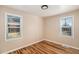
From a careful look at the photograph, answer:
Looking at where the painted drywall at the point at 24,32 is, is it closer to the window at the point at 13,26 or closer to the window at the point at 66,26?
the window at the point at 13,26

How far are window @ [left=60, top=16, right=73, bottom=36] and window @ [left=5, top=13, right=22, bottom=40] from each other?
75.4 inches

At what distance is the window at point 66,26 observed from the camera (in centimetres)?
291

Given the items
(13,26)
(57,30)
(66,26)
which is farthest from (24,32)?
(66,26)

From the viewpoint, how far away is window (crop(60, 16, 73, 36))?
9.54 feet

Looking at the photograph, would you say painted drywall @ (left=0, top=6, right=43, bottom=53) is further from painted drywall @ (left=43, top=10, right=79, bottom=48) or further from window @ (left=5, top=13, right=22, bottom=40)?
painted drywall @ (left=43, top=10, right=79, bottom=48)

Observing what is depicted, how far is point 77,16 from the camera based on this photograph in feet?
8.63

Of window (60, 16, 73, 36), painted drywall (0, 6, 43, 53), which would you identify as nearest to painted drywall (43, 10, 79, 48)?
window (60, 16, 73, 36)

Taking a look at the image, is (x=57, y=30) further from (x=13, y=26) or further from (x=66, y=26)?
(x=13, y=26)

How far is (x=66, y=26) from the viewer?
3.12 meters

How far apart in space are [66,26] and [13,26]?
2.22 m

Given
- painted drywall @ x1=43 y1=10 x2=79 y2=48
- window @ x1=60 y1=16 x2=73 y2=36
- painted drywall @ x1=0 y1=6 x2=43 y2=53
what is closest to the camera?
painted drywall @ x1=0 y1=6 x2=43 y2=53

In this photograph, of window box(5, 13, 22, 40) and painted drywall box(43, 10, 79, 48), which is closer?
window box(5, 13, 22, 40)

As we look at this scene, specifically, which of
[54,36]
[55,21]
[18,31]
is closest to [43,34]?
[54,36]
